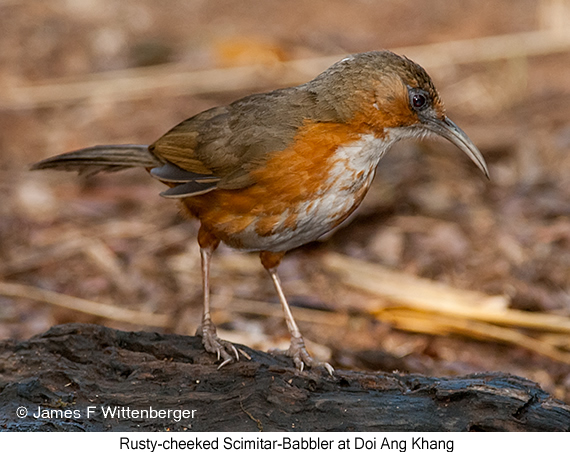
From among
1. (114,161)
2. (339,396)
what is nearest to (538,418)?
(339,396)

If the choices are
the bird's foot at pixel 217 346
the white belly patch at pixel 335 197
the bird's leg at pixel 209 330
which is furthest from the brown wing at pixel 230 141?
the bird's foot at pixel 217 346

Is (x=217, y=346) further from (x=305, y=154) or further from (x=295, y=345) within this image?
(x=305, y=154)

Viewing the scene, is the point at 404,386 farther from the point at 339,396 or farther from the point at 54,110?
the point at 54,110

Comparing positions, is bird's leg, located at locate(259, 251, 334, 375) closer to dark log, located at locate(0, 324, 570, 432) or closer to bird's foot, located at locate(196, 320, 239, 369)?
dark log, located at locate(0, 324, 570, 432)

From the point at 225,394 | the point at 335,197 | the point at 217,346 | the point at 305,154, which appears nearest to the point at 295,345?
the point at 217,346

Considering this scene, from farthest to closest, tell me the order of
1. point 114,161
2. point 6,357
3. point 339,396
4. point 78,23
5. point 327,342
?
point 78,23 → point 327,342 → point 114,161 → point 6,357 → point 339,396

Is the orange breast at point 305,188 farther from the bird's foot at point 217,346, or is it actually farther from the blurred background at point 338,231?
the blurred background at point 338,231

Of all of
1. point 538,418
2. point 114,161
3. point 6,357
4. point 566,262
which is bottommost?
point 538,418
